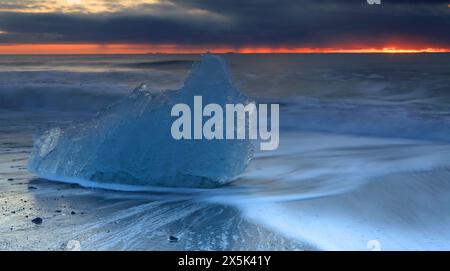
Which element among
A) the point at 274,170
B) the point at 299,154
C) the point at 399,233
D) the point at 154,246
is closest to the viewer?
the point at 154,246

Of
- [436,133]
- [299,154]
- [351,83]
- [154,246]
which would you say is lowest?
[154,246]

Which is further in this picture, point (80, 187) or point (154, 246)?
point (80, 187)

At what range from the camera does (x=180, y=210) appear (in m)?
4.68

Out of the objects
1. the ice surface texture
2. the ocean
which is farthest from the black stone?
the ice surface texture

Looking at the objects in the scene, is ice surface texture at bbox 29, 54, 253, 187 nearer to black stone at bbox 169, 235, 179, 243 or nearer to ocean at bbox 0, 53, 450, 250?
ocean at bbox 0, 53, 450, 250

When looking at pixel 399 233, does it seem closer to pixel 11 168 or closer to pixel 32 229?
pixel 32 229

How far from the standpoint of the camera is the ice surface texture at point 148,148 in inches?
215

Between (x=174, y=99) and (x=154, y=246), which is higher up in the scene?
(x=174, y=99)

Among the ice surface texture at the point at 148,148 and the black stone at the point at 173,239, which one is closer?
the black stone at the point at 173,239

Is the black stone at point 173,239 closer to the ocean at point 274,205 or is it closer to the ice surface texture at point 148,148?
the ocean at point 274,205

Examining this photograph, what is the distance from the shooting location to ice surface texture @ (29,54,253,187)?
17.9 feet

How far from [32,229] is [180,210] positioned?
1.16 meters

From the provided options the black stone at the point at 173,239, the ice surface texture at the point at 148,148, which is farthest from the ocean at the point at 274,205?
the ice surface texture at the point at 148,148

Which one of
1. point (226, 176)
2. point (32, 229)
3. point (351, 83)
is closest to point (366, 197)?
point (226, 176)
